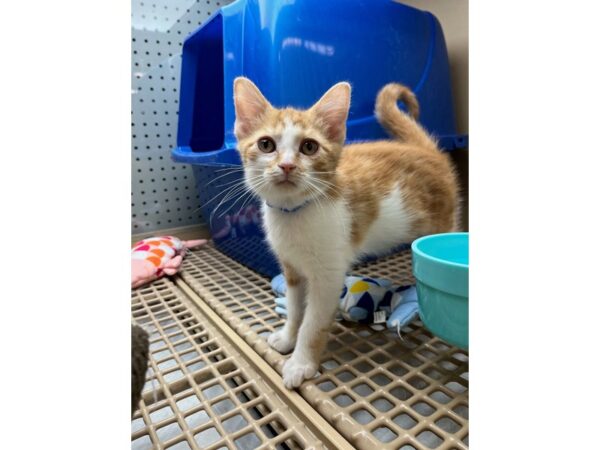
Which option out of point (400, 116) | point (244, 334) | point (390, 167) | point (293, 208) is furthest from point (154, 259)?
point (400, 116)

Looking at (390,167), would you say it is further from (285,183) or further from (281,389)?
(281,389)

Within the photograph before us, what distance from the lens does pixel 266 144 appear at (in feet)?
2.39

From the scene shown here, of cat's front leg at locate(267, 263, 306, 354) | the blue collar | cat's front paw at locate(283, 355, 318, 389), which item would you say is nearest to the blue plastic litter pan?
the blue collar

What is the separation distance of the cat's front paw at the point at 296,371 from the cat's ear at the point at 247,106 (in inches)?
18.3

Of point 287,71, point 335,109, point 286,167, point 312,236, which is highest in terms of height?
point 287,71

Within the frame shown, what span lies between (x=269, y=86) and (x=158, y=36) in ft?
2.03

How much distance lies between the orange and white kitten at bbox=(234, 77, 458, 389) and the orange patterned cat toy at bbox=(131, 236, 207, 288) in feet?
1.65

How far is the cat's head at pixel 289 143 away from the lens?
696mm

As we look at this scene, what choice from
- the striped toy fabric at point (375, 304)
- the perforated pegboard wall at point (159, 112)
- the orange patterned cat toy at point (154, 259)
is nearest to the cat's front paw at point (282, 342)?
the striped toy fabric at point (375, 304)

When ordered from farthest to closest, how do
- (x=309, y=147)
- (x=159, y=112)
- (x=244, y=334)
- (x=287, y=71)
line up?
(x=159, y=112) → (x=287, y=71) → (x=244, y=334) → (x=309, y=147)

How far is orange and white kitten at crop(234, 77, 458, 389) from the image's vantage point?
711 millimetres

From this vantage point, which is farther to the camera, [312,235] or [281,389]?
[312,235]

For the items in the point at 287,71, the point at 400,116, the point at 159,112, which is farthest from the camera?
the point at 159,112

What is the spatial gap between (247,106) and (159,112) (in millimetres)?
855
